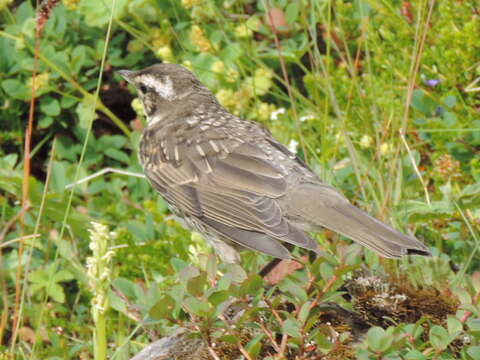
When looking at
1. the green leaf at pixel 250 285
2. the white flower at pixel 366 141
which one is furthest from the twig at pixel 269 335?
the white flower at pixel 366 141

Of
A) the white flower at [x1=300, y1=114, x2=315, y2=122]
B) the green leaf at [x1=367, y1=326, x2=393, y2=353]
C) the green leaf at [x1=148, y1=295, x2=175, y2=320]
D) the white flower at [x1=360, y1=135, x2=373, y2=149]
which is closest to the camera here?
the green leaf at [x1=367, y1=326, x2=393, y2=353]

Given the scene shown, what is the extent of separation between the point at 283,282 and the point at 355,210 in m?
0.86

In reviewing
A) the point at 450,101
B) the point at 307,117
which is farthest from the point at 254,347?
the point at 307,117

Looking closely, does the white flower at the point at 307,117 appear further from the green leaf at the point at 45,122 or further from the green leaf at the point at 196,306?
the green leaf at the point at 196,306

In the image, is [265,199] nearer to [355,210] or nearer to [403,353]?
[355,210]

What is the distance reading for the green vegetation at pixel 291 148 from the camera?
306cm

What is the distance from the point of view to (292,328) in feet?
9.55

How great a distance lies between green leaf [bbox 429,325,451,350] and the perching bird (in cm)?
61

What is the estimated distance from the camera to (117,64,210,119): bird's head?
16.1ft

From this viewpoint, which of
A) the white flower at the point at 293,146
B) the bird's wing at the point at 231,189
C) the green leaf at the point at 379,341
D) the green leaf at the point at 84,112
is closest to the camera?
the green leaf at the point at 379,341

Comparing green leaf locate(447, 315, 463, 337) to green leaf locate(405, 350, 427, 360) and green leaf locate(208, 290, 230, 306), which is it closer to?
green leaf locate(405, 350, 427, 360)

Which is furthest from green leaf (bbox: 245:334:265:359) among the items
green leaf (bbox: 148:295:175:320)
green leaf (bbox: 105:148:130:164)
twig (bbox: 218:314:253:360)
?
green leaf (bbox: 105:148:130:164)

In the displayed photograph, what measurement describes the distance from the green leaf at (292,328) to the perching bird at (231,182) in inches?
26.5

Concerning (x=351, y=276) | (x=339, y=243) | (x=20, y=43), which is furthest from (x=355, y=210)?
(x=20, y=43)
